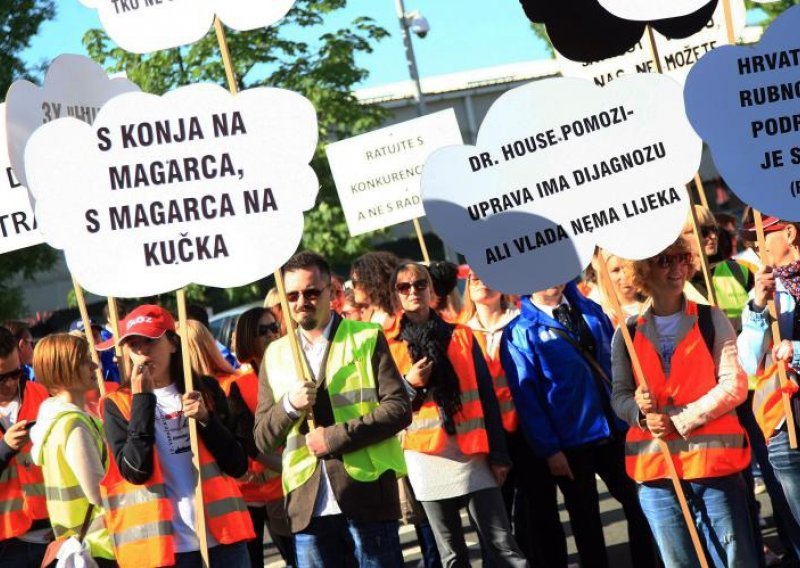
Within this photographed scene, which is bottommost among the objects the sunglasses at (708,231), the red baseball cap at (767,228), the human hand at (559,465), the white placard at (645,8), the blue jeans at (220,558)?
the human hand at (559,465)

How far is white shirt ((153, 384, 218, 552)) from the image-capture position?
522 centimetres

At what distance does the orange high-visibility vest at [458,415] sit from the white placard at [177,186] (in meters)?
1.57

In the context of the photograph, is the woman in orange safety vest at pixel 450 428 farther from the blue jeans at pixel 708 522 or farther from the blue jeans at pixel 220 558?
the blue jeans at pixel 220 558

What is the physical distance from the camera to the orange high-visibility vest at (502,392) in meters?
7.04

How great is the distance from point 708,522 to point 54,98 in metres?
3.76

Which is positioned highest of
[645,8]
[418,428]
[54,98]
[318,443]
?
[54,98]

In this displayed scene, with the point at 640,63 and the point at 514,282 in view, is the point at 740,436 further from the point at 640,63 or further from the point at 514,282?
the point at 640,63

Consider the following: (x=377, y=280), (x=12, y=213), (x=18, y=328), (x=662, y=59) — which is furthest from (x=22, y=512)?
(x=662, y=59)

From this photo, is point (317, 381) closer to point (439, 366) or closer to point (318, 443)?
point (318, 443)

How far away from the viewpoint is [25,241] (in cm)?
726

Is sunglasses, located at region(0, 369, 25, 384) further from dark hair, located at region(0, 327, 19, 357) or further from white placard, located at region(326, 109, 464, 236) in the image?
white placard, located at region(326, 109, 464, 236)

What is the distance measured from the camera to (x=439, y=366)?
655cm

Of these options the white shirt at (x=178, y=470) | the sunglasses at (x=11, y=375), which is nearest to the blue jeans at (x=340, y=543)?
the white shirt at (x=178, y=470)

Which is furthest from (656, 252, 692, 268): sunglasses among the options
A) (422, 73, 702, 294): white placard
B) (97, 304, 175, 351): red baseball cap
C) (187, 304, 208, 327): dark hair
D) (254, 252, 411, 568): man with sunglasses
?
(187, 304, 208, 327): dark hair
